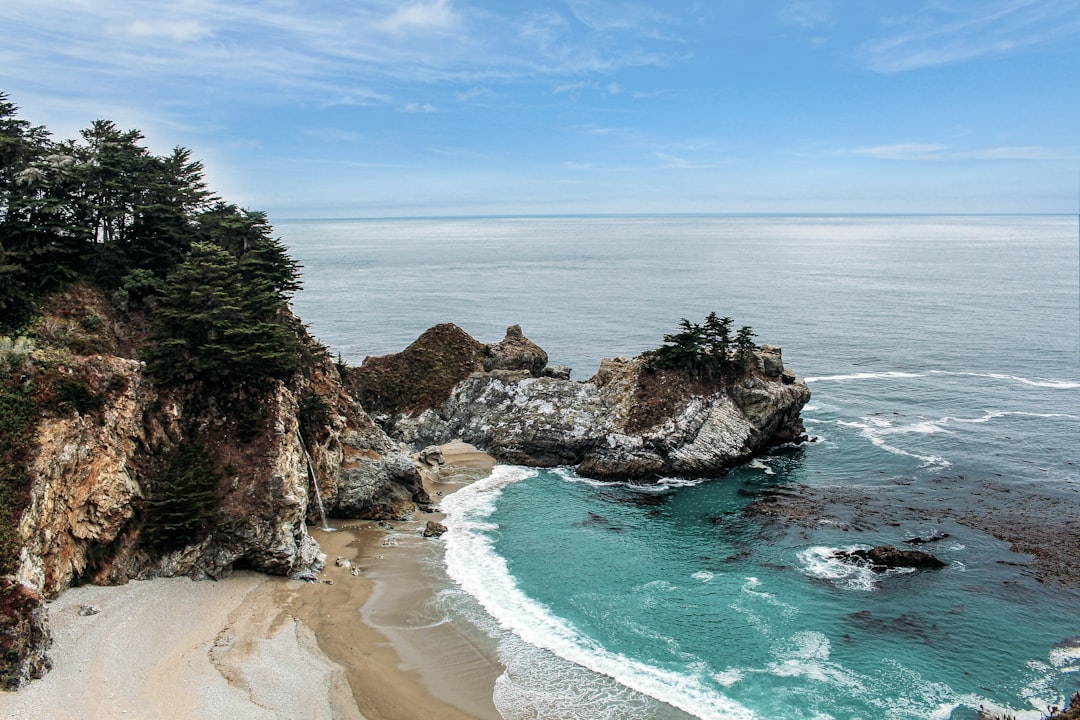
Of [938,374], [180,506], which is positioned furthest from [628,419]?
[938,374]

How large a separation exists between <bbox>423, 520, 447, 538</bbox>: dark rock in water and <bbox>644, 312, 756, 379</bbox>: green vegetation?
21159 mm

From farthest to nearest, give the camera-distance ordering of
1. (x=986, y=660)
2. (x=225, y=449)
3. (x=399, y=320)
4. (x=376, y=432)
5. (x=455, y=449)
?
(x=399, y=320), (x=455, y=449), (x=376, y=432), (x=225, y=449), (x=986, y=660)

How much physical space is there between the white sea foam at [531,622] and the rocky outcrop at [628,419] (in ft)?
27.7

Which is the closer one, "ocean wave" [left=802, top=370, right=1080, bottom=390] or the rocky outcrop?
the rocky outcrop

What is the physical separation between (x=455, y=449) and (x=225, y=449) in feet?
70.1

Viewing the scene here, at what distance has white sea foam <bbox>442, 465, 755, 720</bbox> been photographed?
24.6 meters

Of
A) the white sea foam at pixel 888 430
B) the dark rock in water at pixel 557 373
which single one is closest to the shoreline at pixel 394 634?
the dark rock in water at pixel 557 373

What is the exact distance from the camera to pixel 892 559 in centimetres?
3450

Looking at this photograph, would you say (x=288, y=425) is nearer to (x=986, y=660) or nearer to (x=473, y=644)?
(x=473, y=644)

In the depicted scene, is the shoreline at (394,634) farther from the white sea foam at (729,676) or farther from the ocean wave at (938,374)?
the ocean wave at (938,374)

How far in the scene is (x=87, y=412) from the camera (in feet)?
97.3

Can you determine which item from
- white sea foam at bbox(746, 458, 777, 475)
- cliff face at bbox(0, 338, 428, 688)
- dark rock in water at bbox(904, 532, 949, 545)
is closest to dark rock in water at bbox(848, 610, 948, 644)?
dark rock in water at bbox(904, 532, 949, 545)

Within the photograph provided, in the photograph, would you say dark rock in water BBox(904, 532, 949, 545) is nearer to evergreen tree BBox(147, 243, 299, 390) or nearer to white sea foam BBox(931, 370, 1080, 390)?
evergreen tree BBox(147, 243, 299, 390)

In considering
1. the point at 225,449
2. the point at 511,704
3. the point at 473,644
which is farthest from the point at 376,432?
the point at 511,704
